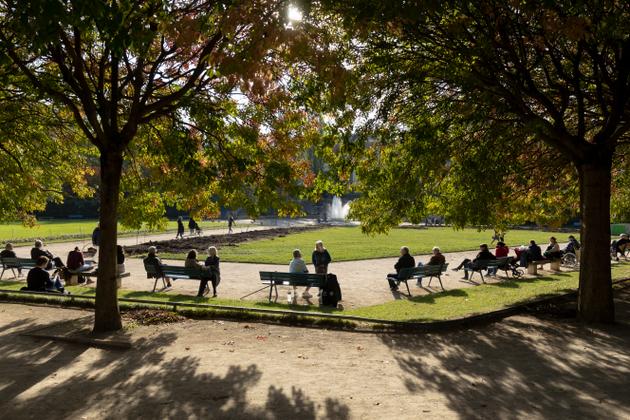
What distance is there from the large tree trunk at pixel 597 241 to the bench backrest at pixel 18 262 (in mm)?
15850

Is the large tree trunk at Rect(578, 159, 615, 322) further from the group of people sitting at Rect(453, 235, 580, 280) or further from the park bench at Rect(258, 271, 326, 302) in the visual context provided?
the group of people sitting at Rect(453, 235, 580, 280)

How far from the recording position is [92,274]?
15.0 meters

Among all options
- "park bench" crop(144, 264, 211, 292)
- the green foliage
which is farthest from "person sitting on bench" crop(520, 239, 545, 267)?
the green foliage

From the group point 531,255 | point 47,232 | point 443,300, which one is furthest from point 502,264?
point 47,232

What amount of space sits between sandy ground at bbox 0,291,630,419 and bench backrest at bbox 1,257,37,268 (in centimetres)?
745

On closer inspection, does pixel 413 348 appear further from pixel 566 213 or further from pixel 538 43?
pixel 566 213

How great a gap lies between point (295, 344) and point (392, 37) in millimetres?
6030

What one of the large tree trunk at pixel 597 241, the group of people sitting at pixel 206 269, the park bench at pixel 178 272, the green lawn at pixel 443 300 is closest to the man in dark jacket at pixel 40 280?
the green lawn at pixel 443 300

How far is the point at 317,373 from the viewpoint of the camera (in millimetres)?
7094

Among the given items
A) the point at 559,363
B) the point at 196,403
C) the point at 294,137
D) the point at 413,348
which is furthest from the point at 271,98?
the point at 559,363

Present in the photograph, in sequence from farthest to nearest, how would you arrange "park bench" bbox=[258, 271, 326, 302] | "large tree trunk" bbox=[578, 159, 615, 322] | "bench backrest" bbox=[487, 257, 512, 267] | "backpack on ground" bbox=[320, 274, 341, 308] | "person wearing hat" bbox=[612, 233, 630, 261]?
"person wearing hat" bbox=[612, 233, 630, 261]
"bench backrest" bbox=[487, 257, 512, 267]
"park bench" bbox=[258, 271, 326, 302]
"backpack on ground" bbox=[320, 274, 341, 308]
"large tree trunk" bbox=[578, 159, 615, 322]

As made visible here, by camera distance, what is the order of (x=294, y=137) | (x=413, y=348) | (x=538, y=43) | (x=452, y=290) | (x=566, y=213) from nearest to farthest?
(x=413, y=348) → (x=538, y=43) → (x=294, y=137) → (x=452, y=290) → (x=566, y=213)

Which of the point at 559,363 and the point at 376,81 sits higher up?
the point at 376,81

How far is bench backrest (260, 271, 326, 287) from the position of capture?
40.2 feet
